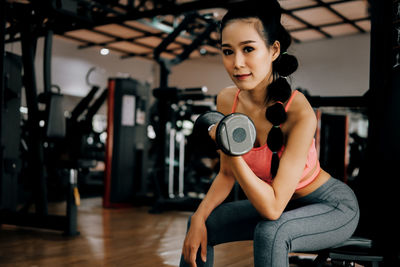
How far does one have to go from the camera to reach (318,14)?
8.53 metres

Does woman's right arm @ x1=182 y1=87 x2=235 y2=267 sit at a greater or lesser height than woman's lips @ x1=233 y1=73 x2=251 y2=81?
lesser

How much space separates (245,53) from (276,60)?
0.15 metres

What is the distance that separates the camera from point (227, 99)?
1.30 metres

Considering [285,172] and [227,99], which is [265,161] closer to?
[285,172]

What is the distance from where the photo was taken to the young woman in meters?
0.98

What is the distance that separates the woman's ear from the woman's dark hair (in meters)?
0.01

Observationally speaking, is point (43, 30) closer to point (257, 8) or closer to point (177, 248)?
point (177, 248)

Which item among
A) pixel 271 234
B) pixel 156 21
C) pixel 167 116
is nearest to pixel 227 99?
pixel 271 234

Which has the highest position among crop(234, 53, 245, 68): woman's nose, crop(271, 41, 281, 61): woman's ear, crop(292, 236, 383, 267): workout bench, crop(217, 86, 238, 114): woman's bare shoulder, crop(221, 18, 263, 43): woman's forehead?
crop(221, 18, 263, 43): woman's forehead

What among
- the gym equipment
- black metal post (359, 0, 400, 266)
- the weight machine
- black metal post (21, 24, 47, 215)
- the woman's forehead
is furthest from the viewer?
the gym equipment

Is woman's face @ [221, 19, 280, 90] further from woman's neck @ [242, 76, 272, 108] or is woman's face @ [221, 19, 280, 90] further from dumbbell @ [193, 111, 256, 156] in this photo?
dumbbell @ [193, 111, 256, 156]

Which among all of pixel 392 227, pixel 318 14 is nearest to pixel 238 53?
pixel 392 227

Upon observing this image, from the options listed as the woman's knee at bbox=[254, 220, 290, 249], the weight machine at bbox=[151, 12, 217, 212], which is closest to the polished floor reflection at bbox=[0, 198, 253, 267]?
the weight machine at bbox=[151, 12, 217, 212]

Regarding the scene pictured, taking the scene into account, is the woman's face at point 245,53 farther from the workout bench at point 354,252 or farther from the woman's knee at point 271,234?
the workout bench at point 354,252
